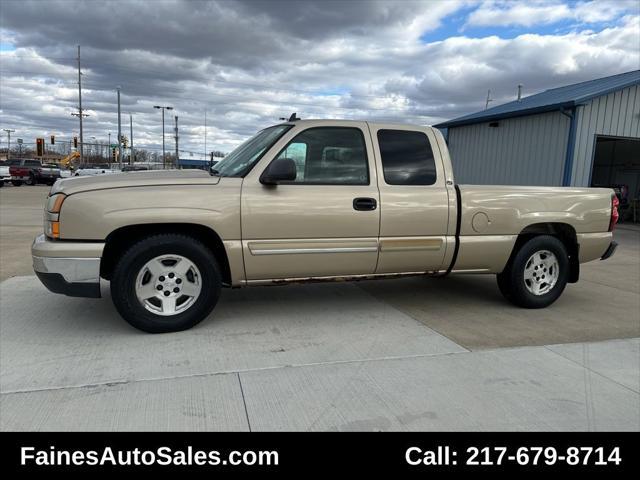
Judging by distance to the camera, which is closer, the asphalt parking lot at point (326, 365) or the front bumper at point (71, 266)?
the asphalt parking lot at point (326, 365)

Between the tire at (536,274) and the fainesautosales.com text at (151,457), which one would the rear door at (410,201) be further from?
the fainesautosales.com text at (151,457)

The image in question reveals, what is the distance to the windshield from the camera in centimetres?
456

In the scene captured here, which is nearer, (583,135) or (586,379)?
(586,379)

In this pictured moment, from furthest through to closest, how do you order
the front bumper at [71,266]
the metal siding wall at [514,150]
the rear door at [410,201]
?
A: the metal siding wall at [514,150] < the rear door at [410,201] < the front bumper at [71,266]

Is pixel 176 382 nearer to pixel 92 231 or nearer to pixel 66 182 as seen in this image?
pixel 92 231

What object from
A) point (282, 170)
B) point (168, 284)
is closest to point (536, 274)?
point (282, 170)

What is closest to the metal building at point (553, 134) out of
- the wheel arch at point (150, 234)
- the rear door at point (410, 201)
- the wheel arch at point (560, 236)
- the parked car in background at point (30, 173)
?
the wheel arch at point (560, 236)

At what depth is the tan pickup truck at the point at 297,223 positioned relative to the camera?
4094mm

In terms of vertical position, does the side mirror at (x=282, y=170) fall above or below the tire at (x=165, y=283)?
above

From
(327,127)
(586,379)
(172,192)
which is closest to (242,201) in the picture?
(172,192)

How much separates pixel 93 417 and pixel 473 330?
332 cm

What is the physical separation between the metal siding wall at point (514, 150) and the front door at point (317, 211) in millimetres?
10841

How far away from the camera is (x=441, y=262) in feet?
16.5

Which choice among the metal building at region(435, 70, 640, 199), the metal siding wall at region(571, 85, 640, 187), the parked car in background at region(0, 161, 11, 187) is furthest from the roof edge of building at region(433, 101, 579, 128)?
the parked car in background at region(0, 161, 11, 187)
